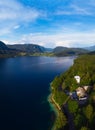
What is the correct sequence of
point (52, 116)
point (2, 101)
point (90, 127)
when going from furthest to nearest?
point (2, 101)
point (52, 116)
point (90, 127)

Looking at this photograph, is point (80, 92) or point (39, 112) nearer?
point (39, 112)

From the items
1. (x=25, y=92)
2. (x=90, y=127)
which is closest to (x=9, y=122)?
(x=90, y=127)

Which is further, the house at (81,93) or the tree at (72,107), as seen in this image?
the house at (81,93)

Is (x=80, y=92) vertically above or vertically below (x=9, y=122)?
above

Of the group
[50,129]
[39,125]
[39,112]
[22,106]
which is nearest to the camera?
[50,129]

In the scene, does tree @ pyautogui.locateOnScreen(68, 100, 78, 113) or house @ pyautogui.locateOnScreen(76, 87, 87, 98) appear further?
house @ pyautogui.locateOnScreen(76, 87, 87, 98)

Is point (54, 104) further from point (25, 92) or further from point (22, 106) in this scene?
point (25, 92)

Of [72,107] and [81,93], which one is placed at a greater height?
[81,93]

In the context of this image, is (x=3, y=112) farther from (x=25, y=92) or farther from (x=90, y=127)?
(x=90, y=127)

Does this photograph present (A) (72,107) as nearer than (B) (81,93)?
Yes
